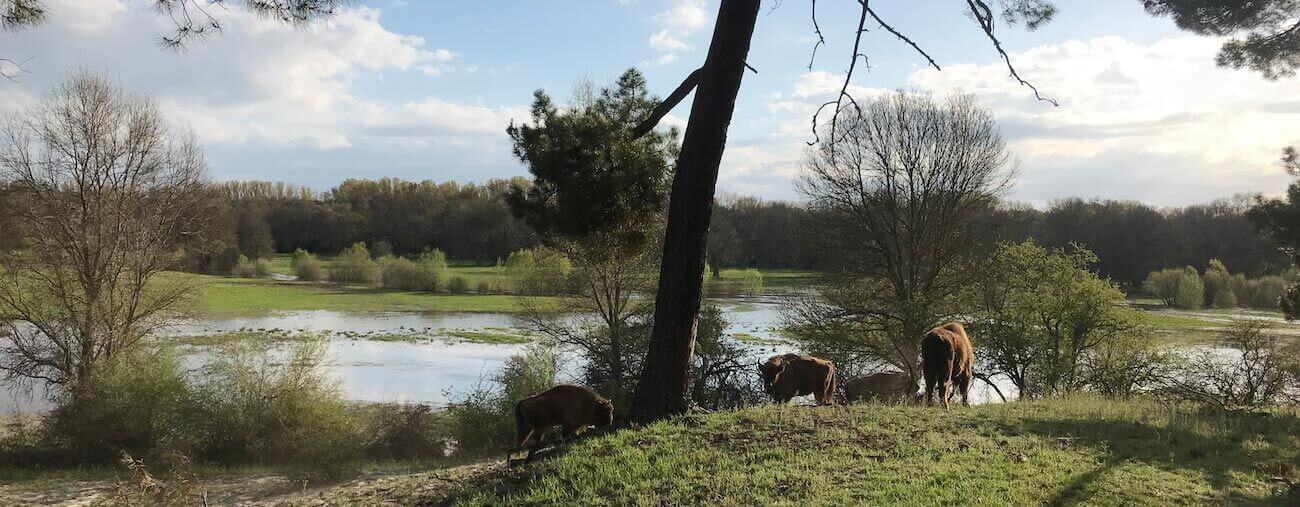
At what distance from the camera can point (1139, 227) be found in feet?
153

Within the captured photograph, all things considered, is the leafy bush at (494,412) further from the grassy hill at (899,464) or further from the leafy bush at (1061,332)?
the leafy bush at (1061,332)

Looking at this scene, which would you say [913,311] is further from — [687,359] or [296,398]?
[296,398]

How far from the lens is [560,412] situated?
7.52 metres

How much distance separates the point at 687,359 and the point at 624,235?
346cm

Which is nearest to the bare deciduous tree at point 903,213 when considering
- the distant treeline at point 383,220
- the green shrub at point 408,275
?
the distant treeline at point 383,220

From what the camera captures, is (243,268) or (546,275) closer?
(546,275)

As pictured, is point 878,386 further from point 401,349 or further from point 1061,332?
point 401,349

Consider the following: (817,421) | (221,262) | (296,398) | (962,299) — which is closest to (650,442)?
(817,421)

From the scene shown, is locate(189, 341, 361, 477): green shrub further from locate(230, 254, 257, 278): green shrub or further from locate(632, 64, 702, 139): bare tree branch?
locate(230, 254, 257, 278): green shrub

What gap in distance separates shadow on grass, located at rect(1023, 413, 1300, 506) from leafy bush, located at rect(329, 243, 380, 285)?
220ft

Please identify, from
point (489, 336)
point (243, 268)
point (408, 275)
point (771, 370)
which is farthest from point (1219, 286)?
point (243, 268)

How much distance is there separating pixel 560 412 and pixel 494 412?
485 inches

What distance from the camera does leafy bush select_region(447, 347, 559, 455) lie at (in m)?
18.8

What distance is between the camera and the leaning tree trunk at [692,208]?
297 inches
